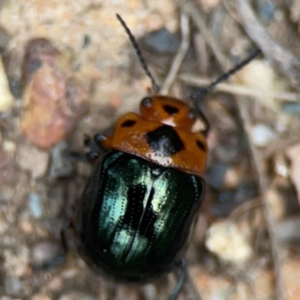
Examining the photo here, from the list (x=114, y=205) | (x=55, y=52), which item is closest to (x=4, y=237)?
(x=114, y=205)

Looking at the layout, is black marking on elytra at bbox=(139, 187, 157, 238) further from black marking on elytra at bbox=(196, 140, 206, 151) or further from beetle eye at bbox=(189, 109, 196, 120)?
beetle eye at bbox=(189, 109, 196, 120)

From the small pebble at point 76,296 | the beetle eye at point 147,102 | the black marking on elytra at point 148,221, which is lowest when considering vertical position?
the small pebble at point 76,296

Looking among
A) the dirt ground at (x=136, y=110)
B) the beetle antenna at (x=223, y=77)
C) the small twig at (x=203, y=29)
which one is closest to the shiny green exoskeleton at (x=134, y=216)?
the dirt ground at (x=136, y=110)

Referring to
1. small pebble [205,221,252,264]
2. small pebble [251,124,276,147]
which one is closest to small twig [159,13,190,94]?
small pebble [251,124,276,147]

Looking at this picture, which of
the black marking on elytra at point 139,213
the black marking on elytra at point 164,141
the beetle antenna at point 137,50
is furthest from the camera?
the beetle antenna at point 137,50

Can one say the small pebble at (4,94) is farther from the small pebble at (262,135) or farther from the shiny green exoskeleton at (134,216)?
the small pebble at (262,135)

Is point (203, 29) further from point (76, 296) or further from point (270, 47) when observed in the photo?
point (76, 296)

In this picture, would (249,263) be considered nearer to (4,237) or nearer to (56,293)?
(56,293)

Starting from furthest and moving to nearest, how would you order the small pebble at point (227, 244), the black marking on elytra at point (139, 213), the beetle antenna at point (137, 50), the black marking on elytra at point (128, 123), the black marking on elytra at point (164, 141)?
1. the small pebble at point (227, 244)
2. the beetle antenna at point (137, 50)
3. the black marking on elytra at point (128, 123)
4. the black marking on elytra at point (164, 141)
5. the black marking on elytra at point (139, 213)
